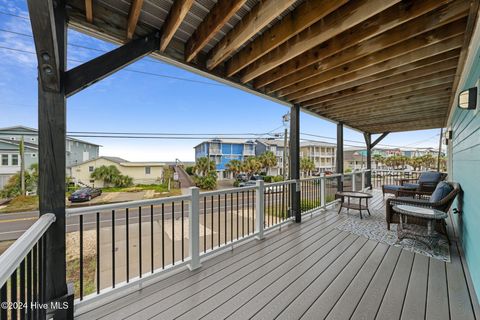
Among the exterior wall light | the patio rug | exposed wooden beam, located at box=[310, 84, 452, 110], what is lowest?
the patio rug

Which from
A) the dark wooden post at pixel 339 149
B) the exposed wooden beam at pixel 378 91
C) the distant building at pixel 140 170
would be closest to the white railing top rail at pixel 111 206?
the exposed wooden beam at pixel 378 91

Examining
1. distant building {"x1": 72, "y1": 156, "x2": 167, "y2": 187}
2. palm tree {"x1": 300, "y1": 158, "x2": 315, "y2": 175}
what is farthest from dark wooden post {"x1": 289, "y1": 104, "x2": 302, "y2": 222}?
palm tree {"x1": 300, "y1": 158, "x2": 315, "y2": 175}

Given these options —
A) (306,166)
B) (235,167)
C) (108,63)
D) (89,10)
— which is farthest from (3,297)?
(306,166)

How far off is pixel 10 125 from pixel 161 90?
13.5 m

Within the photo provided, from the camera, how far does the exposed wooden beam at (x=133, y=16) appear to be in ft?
5.08

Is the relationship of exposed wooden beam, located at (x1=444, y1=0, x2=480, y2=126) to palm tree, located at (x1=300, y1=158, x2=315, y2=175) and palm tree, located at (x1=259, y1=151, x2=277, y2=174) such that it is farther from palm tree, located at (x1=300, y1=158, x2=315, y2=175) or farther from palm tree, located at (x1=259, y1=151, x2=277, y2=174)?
palm tree, located at (x1=300, y1=158, x2=315, y2=175)

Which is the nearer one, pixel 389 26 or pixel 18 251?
pixel 18 251

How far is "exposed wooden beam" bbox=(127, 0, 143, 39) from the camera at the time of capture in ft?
5.08

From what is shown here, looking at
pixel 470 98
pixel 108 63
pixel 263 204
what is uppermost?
pixel 108 63

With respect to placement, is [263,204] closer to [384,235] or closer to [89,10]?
[384,235]

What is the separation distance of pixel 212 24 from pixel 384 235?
158 inches

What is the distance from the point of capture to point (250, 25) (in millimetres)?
1862

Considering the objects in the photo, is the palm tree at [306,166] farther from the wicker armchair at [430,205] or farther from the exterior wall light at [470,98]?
the exterior wall light at [470,98]

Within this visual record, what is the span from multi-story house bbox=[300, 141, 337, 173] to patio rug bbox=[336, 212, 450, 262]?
2758 centimetres
